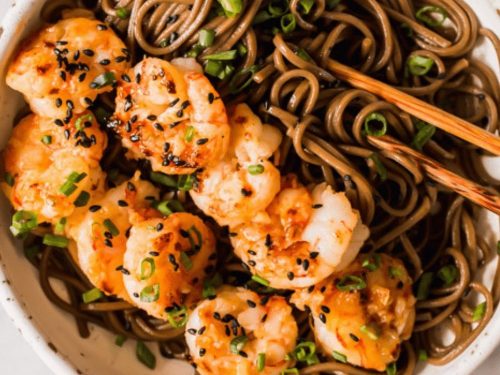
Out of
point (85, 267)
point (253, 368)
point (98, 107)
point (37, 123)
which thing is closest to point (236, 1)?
point (98, 107)

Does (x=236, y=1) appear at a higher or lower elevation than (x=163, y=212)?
higher

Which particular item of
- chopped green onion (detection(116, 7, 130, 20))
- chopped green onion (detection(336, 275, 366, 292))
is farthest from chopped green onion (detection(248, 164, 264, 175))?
chopped green onion (detection(116, 7, 130, 20))

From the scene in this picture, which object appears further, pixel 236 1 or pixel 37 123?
pixel 37 123

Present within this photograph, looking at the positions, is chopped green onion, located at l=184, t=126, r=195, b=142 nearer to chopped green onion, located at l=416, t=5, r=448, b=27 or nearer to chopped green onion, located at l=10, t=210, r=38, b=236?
chopped green onion, located at l=10, t=210, r=38, b=236

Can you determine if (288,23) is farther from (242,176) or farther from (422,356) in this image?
(422,356)

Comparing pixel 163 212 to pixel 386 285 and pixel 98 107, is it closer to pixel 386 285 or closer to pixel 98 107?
pixel 98 107

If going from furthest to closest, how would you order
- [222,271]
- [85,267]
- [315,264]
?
1. [222,271]
2. [85,267]
3. [315,264]

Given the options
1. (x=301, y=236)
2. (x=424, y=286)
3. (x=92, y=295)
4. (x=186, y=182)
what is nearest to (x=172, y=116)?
(x=186, y=182)

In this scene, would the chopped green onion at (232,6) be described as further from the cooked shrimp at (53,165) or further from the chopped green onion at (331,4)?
the cooked shrimp at (53,165)
